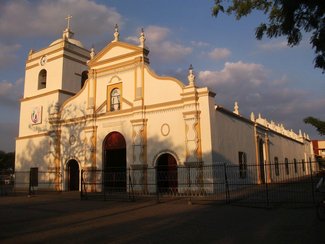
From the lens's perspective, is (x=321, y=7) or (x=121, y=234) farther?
(x=121, y=234)

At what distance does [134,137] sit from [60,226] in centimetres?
1246

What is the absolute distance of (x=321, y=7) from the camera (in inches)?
238

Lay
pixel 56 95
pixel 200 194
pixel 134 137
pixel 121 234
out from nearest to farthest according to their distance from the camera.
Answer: pixel 121 234
pixel 200 194
pixel 134 137
pixel 56 95

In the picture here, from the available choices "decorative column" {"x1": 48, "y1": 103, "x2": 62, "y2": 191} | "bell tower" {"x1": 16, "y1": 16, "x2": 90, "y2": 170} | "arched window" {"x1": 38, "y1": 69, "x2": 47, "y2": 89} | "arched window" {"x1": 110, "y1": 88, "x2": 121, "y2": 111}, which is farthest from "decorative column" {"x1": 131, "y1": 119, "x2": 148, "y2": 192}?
"arched window" {"x1": 38, "y1": 69, "x2": 47, "y2": 89}

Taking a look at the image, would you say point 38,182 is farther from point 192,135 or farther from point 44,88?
point 192,135

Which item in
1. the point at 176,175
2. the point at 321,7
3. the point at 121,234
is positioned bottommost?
the point at 121,234

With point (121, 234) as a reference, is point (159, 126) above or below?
above

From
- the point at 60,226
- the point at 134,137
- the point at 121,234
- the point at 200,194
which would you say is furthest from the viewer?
the point at 134,137

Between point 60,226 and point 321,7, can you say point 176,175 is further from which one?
point 321,7

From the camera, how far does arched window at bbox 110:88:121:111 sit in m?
24.3

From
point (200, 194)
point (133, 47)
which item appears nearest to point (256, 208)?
point (200, 194)

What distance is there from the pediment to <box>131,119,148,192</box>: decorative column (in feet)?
15.7

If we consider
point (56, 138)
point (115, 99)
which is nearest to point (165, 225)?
point (115, 99)

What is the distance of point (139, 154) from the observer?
22109 millimetres
